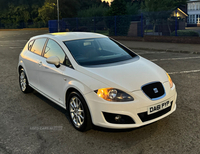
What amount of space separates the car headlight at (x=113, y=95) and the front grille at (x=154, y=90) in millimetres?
293

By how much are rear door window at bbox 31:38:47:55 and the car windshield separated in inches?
34.5

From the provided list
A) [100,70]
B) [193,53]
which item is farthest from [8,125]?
[193,53]

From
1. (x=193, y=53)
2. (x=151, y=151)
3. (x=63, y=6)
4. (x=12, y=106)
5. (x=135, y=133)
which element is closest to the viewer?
(x=151, y=151)

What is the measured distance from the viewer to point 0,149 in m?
3.51

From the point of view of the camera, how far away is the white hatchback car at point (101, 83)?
11.7 feet

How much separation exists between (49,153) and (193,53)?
11.9 meters

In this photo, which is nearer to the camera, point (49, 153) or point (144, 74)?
point (49, 153)

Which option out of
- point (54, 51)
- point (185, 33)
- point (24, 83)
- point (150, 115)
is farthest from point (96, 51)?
point (185, 33)

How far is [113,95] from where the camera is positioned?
11.7 feet

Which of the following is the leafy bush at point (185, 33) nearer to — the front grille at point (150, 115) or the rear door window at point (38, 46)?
the rear door window at point (38, 46)

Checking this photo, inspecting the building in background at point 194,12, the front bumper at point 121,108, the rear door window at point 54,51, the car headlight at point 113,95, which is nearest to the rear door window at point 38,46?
the rear door window at point 54,51

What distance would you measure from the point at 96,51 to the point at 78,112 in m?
1.41

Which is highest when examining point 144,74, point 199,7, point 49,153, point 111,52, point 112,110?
point 199,7

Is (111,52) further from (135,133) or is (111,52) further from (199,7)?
(199,7)
